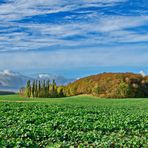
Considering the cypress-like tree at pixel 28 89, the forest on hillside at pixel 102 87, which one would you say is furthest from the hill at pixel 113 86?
the cypress-like tree at pixel 28 89

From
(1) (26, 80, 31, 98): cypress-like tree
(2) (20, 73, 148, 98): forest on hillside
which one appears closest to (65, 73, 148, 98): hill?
(2) (20, 73, 148, 98): forest on hillside

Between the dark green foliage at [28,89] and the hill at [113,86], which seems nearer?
the hill at [113,86]

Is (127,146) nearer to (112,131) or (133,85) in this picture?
(112,131)

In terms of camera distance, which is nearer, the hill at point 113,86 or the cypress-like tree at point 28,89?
the hill at point 113,86

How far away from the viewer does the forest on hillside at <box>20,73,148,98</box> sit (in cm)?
8325

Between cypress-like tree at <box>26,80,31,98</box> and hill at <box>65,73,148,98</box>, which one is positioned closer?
hill at <box>65,73,148,98</box>

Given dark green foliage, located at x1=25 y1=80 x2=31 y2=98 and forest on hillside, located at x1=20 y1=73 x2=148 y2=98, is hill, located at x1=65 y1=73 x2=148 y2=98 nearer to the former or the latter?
forest on hillside, located at x1=20 y1=73 x2=148 y2=98

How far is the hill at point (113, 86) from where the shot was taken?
83119 mm

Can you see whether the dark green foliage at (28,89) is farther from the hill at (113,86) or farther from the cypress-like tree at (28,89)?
the hill at (113,86)

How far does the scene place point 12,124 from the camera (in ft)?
67.8

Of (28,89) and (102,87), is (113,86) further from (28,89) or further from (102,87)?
(28,89)

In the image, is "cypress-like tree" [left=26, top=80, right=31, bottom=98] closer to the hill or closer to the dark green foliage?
the dark green foliage

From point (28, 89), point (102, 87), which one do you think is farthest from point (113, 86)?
point (28, 89)

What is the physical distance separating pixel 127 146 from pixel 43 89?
7271 centimetres
